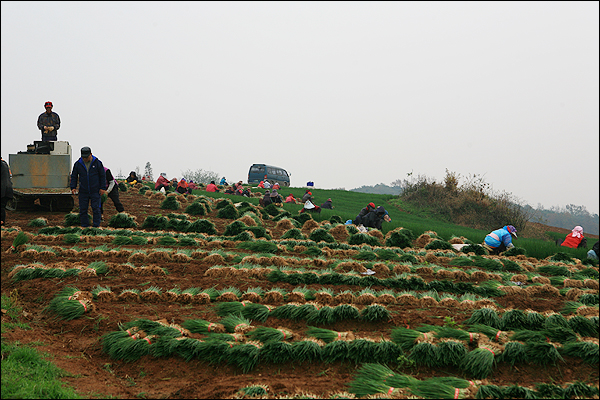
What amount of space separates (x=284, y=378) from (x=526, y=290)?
4.54 meters

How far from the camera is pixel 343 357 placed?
3.73 meters

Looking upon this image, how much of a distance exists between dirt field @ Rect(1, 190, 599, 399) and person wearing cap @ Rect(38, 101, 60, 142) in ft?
17.1

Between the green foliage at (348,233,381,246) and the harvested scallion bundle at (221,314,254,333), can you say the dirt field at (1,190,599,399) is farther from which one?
the green foliage at (348,233,381,246)

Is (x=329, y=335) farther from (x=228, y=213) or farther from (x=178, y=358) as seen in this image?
(x=228, y=213)

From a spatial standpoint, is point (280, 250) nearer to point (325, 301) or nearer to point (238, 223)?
point (238, 223)

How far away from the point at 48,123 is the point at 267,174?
25.8 m

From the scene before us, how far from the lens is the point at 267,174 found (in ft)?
118

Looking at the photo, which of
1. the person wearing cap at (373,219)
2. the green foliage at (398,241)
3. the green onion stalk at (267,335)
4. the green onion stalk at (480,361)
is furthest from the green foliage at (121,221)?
the green onion stalk at (480,361)

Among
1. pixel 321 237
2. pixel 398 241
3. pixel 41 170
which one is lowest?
pixel 398 241

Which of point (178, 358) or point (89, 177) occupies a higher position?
point (89, 177)

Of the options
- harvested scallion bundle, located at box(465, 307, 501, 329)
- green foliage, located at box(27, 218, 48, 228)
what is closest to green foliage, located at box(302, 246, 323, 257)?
harvested scallion bundle, located at box(465, 307, 501, 329)

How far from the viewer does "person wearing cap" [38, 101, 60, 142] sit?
1026 centimetres

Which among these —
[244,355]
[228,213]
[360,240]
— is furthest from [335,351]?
[228,213]

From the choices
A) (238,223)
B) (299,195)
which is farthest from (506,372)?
(299,195)
